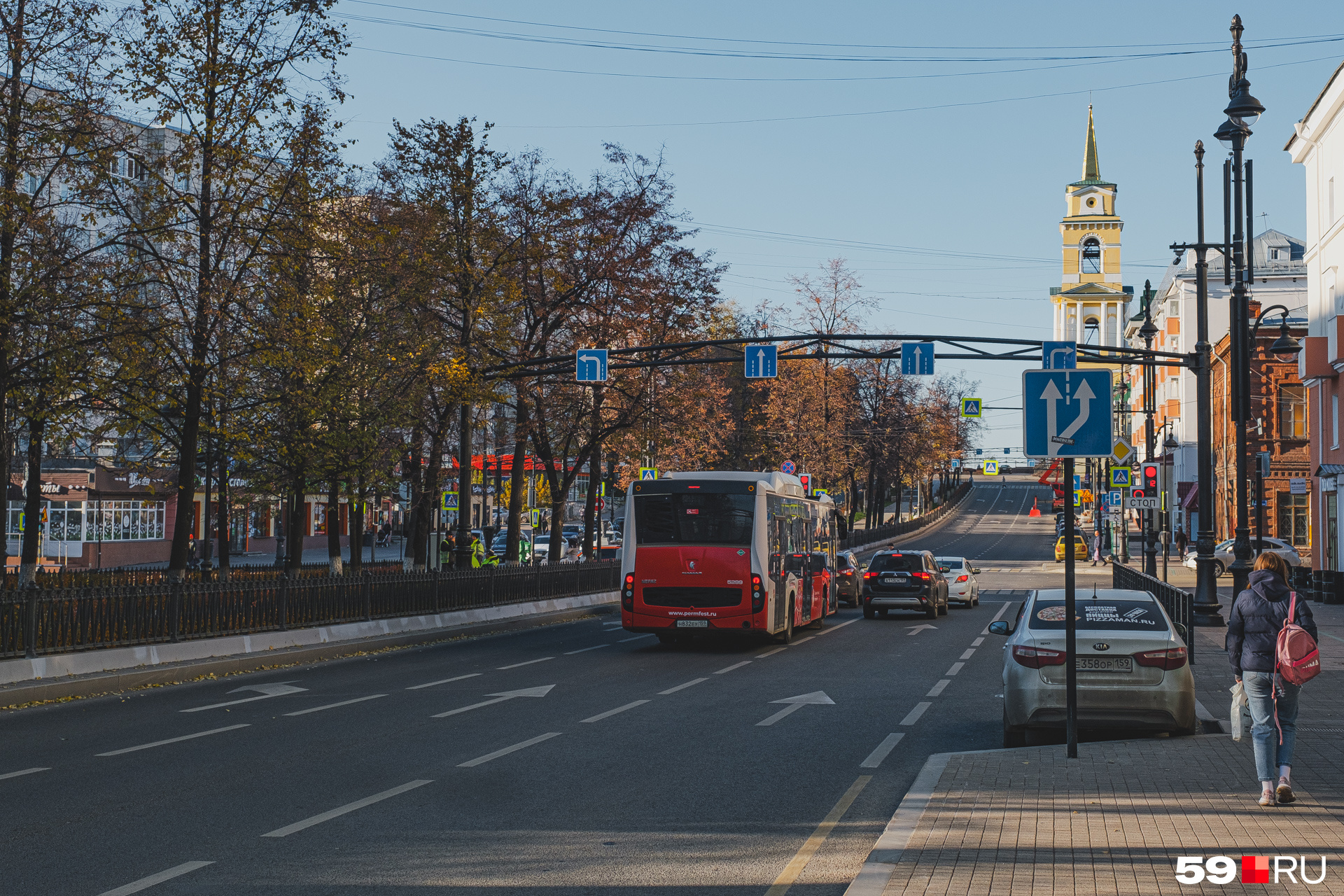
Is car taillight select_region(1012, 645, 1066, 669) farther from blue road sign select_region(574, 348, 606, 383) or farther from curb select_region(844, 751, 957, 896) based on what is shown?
blue road sign select_region(574, 348, 606, 383)

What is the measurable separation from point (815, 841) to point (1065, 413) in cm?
436

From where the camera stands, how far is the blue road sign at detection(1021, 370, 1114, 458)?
1059cm

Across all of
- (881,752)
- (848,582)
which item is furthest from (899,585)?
(881,752)

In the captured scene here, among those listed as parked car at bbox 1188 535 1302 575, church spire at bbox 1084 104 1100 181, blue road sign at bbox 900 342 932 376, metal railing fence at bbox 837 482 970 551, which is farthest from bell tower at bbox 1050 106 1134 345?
blue road sign at bbox 900 342 932 376

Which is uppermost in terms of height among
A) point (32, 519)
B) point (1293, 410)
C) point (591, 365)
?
point (1293, 410)

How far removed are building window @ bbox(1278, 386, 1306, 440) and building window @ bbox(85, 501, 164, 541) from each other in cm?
5456

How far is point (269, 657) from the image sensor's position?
66.2 feet

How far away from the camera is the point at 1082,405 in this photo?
10656 mm

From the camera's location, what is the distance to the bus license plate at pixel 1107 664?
11.5 meters

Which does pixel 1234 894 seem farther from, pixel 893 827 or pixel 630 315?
pixel 630 315

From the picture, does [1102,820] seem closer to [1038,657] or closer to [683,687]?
[1038,657]

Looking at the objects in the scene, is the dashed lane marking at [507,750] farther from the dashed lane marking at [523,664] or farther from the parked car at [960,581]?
the parked car at [960,581]

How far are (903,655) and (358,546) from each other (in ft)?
78.2

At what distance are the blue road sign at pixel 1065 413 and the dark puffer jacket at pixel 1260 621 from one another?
1.76 meters
